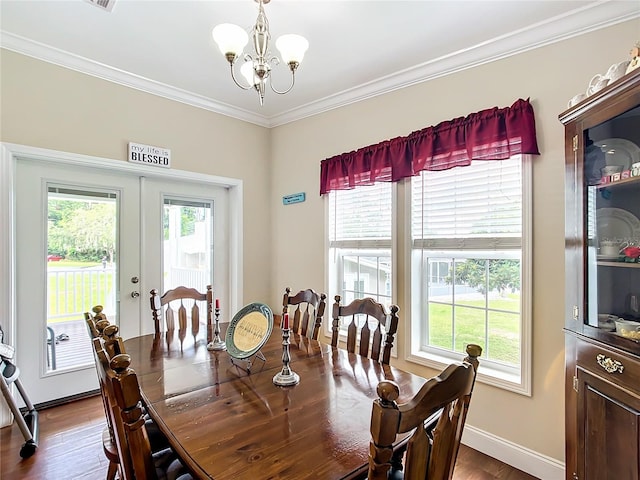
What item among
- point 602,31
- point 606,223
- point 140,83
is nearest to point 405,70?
point 602,31

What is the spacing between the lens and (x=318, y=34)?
89.4 inches

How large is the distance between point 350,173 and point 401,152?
53cm

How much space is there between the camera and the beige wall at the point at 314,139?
203cm

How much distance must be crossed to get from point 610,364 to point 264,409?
1.45 m

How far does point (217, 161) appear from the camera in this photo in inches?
139

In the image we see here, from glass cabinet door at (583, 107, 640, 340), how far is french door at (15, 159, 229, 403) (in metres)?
3.24

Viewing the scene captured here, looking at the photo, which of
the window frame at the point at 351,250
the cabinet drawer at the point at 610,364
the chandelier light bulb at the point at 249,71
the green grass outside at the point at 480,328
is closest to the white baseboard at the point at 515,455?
the green grass outside at the point at 480,328

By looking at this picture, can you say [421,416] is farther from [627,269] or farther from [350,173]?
[350,173]

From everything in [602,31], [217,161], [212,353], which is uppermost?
[602,31]

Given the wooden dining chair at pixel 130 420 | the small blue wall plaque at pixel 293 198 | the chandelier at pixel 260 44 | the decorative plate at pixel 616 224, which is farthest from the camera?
the small blue wall plaque at pixel 293 198

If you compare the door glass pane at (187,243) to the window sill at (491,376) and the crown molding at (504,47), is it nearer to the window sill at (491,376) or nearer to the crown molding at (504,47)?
the crown molding at (504,47)

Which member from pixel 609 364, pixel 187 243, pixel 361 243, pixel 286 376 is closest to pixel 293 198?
pixel 361 243

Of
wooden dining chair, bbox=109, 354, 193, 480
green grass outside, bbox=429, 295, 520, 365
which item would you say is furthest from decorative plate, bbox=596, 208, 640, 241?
wooden dining chair, bbox=109, 354, 193, 480

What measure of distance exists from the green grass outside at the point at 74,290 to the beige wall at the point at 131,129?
100 centimetres
